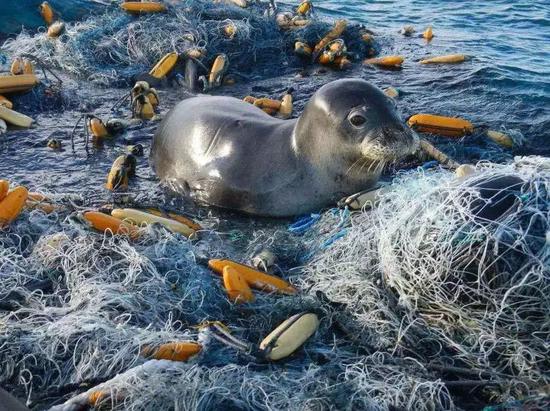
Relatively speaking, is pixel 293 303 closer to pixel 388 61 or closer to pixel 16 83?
pixel 16 83

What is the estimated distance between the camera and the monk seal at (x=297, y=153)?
632 cm

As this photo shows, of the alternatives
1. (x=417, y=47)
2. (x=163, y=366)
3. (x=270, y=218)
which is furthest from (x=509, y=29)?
(x=163, y=366)

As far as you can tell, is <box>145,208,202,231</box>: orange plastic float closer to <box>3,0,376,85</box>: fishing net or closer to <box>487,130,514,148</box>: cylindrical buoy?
<box>487,130,514,148</box>: cylindrical buoy

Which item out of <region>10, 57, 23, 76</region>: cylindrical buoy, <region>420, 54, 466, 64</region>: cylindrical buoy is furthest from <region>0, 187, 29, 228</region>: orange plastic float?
<region>420, 54, 466, 64</region>: cylindrical buoy

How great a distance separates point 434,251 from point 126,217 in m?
2.69

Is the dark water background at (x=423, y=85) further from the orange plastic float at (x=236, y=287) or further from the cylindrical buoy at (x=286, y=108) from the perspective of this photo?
the orange plastic float at (x=236, y=287)

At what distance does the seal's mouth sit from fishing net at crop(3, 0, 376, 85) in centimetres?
580

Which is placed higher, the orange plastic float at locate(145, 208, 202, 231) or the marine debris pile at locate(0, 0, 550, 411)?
the marine debris pile at locate(0, 0, 550, 411)

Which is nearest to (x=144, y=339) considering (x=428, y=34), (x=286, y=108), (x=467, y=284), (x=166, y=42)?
(x=467, y=284)

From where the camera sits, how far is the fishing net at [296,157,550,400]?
158 inches

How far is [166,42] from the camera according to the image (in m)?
11.7

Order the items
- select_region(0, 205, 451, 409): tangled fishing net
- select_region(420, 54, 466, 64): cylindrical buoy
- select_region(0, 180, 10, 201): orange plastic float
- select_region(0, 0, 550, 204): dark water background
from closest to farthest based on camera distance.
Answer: select_region(0, 205, 451, 409): tangled fishing net < select_region(0, 180, 10, 201): orange plastic float < select_region(0, 0, 550, 204): dark water background < select_region(420, 54, 466, 64): cylindrical buoy

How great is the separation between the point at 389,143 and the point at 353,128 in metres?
0.36

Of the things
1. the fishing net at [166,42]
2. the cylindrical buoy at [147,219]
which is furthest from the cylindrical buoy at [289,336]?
the fishing net at [166,42]
